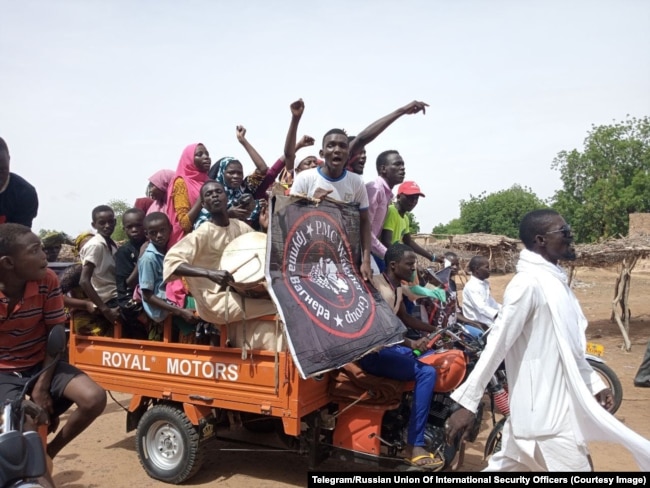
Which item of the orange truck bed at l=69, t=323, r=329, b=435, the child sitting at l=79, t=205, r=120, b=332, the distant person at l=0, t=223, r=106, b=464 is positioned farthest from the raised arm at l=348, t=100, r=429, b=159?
the distant person at l=0, t=223, r=106, b=464

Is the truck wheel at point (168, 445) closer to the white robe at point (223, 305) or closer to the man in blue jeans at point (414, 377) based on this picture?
the white robe at point (223, 305)

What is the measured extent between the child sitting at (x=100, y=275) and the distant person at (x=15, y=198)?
3.49 ft

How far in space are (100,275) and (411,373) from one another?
10.1 ft

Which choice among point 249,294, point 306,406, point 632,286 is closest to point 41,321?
point 249,294

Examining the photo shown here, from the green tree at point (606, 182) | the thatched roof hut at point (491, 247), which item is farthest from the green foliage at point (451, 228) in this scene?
the thatched roof hut at point (491, 247)

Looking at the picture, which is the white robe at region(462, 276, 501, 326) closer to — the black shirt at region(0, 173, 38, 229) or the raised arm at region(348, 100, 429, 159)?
the raised arm at region(348, 100, 429, 159)

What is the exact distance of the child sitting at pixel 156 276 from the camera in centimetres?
423

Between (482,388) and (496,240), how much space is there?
26.8 meters

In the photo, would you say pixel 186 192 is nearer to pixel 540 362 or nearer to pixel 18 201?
pixel 18 201

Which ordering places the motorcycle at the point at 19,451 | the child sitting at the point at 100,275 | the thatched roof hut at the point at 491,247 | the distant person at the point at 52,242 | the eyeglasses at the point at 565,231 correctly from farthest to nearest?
the thatched roof hut at the point at 491,247 < the distant person at the point at 52,242 < the child sitting at the point at 100,275 < the eyeglasses at the point at 565,231 < the motorcycle at the point at 19,451

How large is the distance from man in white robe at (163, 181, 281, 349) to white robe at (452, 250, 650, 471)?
5.29 feet

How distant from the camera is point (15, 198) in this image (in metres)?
3.62

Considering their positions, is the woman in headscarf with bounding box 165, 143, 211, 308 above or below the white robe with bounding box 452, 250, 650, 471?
above

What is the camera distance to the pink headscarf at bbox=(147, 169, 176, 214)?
18.6 feet
